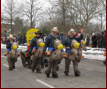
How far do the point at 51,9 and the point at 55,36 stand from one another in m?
27.9

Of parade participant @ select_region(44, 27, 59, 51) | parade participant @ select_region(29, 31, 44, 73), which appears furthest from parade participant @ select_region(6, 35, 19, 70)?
parade participant @ select_region(44, 27, 59, 51)

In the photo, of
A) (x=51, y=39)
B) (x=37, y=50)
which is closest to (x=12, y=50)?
(x=37, y=50)

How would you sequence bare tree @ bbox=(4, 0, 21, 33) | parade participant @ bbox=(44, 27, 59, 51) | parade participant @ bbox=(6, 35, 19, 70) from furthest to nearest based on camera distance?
bare tree @ bbox=(4, 0, 21, 33) → parade participant @ bbox=(6, 35, 19, 70) → parade participant @ bbox=(44, 27, 59, 51)

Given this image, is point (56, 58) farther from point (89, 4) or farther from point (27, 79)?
point (89, 4)

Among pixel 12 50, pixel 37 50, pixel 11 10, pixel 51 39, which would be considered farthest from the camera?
pixel 11 10

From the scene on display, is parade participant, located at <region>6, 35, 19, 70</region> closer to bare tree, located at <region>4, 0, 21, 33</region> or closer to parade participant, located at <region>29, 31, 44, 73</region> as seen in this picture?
parade participant, located at <region>29, 31, 44, 73</region>

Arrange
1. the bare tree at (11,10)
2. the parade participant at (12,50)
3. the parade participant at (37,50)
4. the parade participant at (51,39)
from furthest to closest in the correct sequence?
the bare tree at (11,10) < the parade participant at (12,50) < the parade participant at (37,50) < the parade participant at (51,39)

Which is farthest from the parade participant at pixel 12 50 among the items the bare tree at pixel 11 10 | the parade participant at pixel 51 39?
the bare tree at pixel 11 10

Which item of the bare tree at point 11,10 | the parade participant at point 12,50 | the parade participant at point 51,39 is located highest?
the bare tree at point 11,10

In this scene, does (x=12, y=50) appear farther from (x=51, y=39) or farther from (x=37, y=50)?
(x=51, y=39)

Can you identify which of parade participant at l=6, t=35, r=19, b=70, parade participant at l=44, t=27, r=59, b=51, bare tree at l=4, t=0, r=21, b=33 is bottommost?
parade participant at l=6, t=35, r=19, b=70

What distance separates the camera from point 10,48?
39.4 feet

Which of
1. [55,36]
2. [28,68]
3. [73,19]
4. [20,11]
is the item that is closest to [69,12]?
[73,19]

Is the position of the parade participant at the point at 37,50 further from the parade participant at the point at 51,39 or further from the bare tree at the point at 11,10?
the bare tree at the point at 11,10
